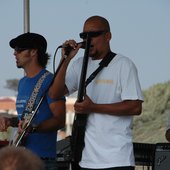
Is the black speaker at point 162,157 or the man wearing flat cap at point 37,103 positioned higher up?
the man wearing flat cap at point 37,103

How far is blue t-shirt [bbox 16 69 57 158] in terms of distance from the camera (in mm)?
3375

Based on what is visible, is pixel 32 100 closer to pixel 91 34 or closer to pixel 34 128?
pixel 34 128

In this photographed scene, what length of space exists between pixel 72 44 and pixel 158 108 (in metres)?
4.22

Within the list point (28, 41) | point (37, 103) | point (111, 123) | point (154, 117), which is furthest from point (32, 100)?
point (154, 117)

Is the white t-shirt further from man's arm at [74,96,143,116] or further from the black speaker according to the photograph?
the black speaker

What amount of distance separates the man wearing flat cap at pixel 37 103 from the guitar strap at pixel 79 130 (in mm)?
247

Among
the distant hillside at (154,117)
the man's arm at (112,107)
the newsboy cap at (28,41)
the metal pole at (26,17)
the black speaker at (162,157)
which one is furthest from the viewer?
the distant hillside at (154,117)

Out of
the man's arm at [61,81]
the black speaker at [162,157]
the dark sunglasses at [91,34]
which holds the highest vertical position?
the dark sunglasses at [91,34]

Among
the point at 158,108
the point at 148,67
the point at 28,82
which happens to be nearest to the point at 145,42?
the point at 148,67

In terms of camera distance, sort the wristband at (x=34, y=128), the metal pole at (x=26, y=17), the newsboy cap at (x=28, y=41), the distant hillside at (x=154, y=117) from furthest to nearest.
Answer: the distant hillside at (x=154, y=117), the metal pole at (x=26, y=17), the newsboy cap at (x=28, y=41), the wristband at (x=34, y=128)

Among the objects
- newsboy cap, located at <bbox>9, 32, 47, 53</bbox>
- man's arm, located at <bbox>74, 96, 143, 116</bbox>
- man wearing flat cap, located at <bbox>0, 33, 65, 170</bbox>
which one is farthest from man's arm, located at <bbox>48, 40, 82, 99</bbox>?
newsboy cap, located at <bbox>9, 32, 47, 53</bbox>

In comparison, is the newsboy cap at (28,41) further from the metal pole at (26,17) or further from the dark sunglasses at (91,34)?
the metal pole at (26,17)

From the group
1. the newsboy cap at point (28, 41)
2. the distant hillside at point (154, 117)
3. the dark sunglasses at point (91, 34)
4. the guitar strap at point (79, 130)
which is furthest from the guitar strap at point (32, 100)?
the distant hillside at point (154, 117)

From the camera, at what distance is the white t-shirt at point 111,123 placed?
3.06 m
